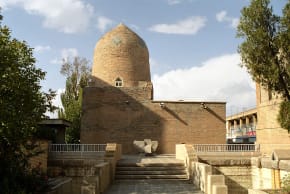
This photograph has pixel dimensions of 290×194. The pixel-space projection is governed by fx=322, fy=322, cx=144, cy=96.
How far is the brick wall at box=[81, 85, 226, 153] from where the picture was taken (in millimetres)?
22719

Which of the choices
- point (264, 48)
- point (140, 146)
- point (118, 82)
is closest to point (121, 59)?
point (118, 82)

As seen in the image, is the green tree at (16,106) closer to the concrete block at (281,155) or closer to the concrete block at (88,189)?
the concrete block at (88,189)

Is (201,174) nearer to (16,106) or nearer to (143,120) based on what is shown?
(16,106)

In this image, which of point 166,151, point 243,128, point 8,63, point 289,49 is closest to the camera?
point 8,63

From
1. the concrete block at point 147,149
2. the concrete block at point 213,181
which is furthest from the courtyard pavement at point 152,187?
the concrete block at point 147,149

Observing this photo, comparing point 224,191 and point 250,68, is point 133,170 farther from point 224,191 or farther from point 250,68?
point 250,68

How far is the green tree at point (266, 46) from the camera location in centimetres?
1063

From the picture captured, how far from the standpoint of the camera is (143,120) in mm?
23047

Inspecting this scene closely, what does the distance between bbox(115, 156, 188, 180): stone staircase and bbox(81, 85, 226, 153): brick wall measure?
27.8ft

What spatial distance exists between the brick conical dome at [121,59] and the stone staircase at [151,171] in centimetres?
1289

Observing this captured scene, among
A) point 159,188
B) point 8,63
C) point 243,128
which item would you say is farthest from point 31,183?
point 243,128

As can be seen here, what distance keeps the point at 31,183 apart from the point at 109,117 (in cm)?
1557

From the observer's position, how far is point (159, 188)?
1091 cm

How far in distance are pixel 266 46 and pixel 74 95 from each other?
23218 millimetres
